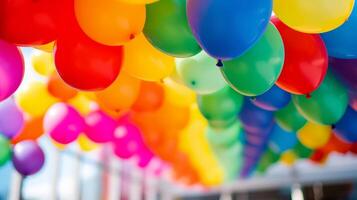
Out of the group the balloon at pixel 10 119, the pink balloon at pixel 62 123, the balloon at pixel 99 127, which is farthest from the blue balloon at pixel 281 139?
the balloon at pixel 10 119

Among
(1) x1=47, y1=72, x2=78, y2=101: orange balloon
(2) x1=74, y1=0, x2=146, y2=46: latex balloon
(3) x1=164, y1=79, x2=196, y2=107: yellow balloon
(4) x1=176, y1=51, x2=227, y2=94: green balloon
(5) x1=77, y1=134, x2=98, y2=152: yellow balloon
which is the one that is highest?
(2) x1=74, y1=0, x2=146, y2=46: latex balloon

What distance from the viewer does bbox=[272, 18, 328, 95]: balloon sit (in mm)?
1312

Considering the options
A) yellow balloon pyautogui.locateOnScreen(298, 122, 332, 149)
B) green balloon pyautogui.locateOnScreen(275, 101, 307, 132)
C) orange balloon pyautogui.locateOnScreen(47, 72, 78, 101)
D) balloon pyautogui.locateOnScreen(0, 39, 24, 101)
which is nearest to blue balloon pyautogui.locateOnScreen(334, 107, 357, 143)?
green balloon pyautogui.locateOnScreen(275, 101, 307, 132)

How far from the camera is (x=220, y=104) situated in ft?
5.62

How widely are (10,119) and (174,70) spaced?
2.63 ft

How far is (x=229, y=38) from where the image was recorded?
0.98m

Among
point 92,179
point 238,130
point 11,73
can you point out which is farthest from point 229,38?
point 92,179

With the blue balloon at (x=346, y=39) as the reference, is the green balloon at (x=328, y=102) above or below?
below

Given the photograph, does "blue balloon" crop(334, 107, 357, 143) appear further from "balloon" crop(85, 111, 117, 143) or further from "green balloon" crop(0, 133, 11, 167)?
"green balloon" crop(0, 133, 11, 167)

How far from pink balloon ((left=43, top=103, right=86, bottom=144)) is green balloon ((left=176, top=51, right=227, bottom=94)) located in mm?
669

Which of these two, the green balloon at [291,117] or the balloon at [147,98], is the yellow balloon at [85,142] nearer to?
the balloon at [147,98]

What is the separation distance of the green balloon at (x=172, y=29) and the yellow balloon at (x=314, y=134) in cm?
107

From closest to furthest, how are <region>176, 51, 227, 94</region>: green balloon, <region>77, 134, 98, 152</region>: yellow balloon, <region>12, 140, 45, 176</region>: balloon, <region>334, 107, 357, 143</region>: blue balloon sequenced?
<region>176, 51, 227, 94</region>: green balloon
<region>334, 107, 357, 143</region>: blue balloon
<region>12, 140, 45, 176</region>: balloon
<region>77, 134, 98, 152</region>: yellow balloon

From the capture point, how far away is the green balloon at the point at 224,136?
235cm
